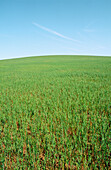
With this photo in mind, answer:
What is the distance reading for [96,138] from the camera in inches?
98.9

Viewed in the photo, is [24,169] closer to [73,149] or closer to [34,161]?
[34,161]

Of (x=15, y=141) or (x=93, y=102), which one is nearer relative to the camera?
(x=15, y=141)

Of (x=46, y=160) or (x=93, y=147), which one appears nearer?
(x=46, y=160)

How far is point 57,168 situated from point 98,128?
1368 millimetres

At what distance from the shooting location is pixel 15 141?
2574 millimetres

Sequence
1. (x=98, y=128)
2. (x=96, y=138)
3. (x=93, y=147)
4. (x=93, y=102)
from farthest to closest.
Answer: (x=93, y=102) → (x=98, y=128) → (x=96, y=138) → (x=93, y=147)

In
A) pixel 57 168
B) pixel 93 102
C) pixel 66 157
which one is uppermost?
pixel 93 102

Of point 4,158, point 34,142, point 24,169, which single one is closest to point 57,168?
point 24,169

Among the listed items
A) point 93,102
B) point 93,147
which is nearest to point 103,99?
point 93,102

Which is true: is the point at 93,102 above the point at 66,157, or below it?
above

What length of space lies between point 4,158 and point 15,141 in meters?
0.40

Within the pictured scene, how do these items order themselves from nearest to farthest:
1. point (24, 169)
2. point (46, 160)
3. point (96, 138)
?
point (24, 169)
point (46, 160)
point (96, 138)

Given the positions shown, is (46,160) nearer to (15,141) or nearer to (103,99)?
(15,141)

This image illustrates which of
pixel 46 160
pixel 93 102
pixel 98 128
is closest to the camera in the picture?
pixel 46 160
